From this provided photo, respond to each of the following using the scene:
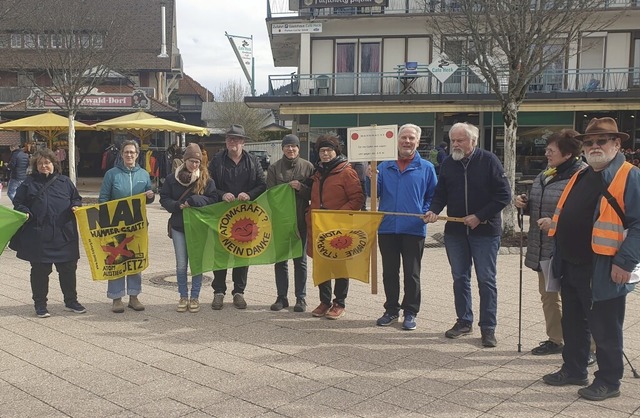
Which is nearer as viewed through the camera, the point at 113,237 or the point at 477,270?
the point at 477,270

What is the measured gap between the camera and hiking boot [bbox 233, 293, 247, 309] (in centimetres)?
680

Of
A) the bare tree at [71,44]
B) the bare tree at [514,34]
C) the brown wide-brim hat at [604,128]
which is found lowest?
the brown wide-brim hat at [604,128]

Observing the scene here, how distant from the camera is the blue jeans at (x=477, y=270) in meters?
5.54

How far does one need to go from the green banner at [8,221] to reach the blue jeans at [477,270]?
4309 mm

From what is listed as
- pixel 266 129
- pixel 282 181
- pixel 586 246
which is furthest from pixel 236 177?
pixel 266 129

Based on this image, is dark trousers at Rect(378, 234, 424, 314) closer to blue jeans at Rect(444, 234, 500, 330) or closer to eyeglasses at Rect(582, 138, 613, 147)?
blue jeans at Rect(444, 234, 500, 330)

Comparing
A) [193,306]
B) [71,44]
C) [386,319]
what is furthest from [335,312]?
[71,44]

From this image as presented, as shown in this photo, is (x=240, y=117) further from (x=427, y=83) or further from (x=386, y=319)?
(x=386, y=319)

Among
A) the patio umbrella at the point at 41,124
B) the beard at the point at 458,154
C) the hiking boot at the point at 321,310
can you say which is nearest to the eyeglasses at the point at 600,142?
the beard at the point at 458,154

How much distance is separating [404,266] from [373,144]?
4.27ft

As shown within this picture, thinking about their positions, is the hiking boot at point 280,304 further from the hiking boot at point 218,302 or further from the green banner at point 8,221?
the green banner at point 8,221

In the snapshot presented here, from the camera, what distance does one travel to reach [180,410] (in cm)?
409

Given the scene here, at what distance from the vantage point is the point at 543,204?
16.9 ft

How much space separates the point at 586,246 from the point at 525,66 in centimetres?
787
